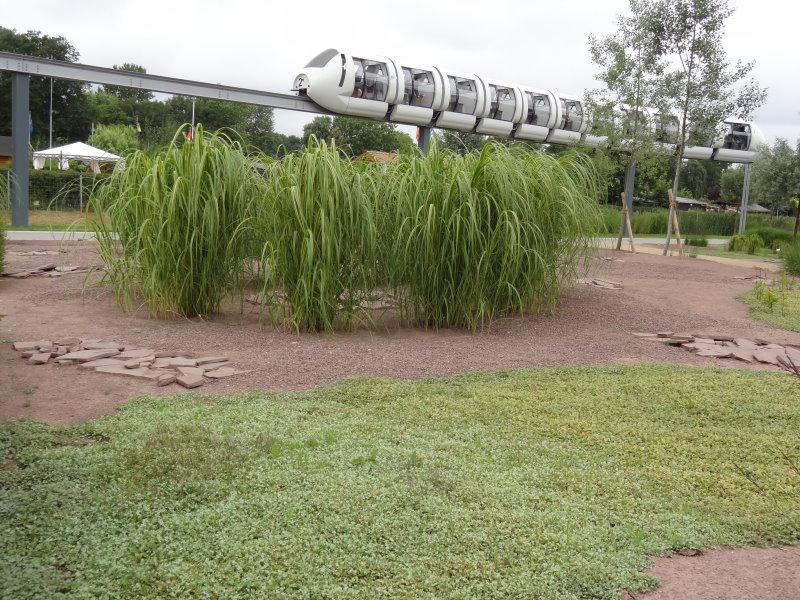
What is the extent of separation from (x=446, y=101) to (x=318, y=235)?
14.6 metres

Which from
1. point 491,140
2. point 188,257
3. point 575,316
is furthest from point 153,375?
point 575,316

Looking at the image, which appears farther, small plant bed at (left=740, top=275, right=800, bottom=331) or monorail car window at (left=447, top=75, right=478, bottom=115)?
monorail car window at (left=447, top=75, right=478, bottom=115)

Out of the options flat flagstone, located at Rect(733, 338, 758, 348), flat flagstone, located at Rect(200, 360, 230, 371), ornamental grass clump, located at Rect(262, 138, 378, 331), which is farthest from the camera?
flat flagstone, located at Rect(733, 338, 758, 348)

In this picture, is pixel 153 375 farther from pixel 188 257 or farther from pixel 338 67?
pixel 338 67

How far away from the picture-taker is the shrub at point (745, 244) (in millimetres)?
20391

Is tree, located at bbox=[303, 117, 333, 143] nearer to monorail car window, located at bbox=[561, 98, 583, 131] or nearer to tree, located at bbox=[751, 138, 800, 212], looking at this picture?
monorail car window, located at bbox=[561, 98, 583, 131]

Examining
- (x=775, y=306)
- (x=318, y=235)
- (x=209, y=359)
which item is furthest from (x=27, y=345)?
(x=775, y=306)

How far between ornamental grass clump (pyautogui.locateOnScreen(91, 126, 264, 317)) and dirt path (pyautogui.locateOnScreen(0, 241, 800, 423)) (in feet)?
1.00

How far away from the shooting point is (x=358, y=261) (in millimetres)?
6379

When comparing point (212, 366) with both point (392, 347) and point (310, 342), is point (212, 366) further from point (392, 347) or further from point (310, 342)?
point (392, 347)

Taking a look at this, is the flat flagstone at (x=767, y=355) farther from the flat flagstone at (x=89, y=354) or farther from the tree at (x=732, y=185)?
the tree at (x=732, y=185)

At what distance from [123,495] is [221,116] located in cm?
3957

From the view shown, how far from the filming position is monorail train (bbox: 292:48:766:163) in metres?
18.1

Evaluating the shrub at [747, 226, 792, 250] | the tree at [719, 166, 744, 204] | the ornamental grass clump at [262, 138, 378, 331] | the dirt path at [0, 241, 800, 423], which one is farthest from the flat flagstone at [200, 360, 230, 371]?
the tree at [719, 166, 744, 204]
